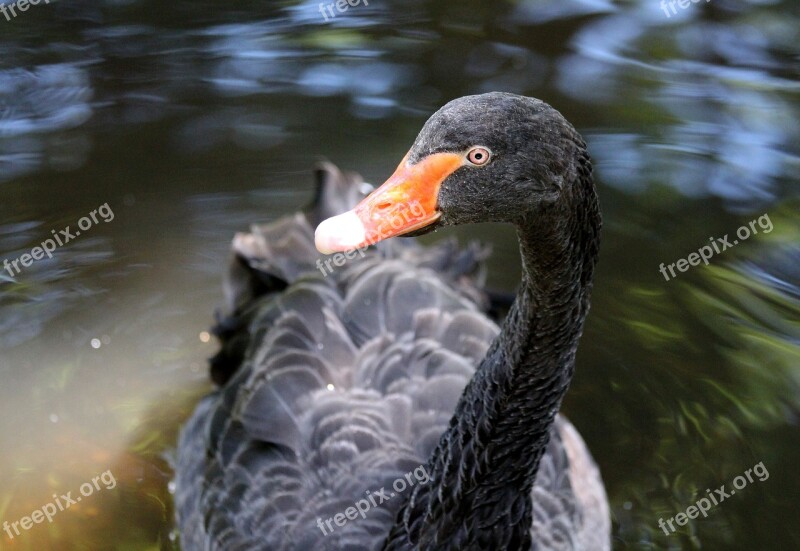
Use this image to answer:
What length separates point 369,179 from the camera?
6.98 metres

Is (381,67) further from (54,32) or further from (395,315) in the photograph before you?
(395,315)

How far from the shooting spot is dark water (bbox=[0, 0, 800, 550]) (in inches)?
219
